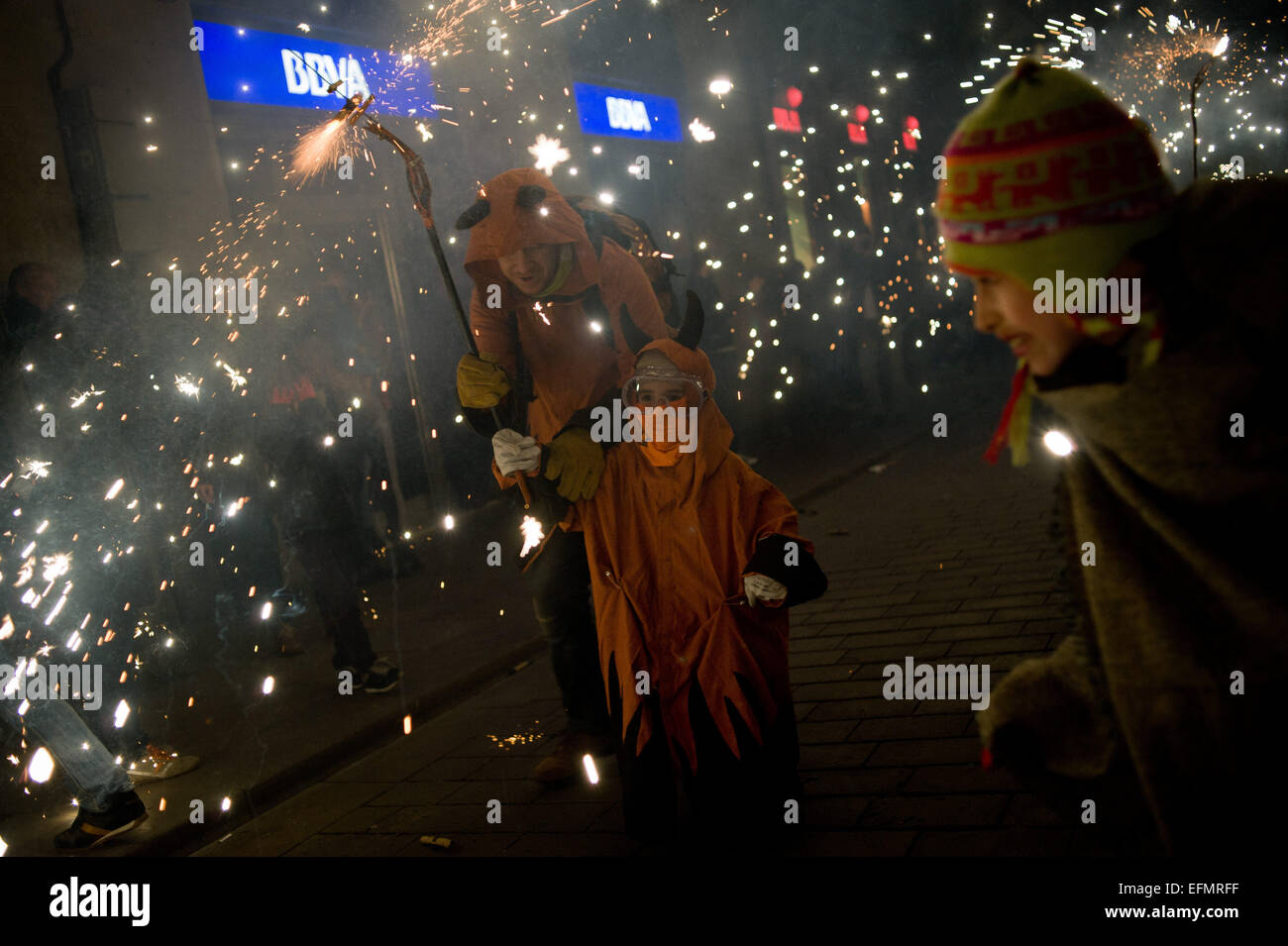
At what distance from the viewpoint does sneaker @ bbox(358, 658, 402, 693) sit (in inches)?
239

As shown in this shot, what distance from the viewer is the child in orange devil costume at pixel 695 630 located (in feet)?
11.3

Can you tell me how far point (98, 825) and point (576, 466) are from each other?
267cm

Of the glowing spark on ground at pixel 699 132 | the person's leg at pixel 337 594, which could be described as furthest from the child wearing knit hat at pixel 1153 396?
the glowing spark on ground at pixel 699 132

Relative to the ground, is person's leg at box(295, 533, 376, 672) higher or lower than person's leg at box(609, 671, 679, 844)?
higher

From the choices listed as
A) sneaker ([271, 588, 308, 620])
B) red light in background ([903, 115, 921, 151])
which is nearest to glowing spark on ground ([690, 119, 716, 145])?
red light in background ([903, 115, 921, 151])

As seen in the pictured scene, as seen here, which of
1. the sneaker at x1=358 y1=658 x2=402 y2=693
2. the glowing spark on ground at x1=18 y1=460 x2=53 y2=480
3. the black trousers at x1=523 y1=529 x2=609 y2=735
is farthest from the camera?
the sneaker at x1=358 y1=658 x2=402 y2=693

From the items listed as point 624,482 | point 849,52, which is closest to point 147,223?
point 624,482

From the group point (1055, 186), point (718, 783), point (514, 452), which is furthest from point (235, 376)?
point (1055, 186)

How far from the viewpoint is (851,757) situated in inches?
162

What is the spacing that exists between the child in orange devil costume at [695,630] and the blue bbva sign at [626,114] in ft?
29.6

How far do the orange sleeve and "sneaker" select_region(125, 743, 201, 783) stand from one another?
2726 millimetres

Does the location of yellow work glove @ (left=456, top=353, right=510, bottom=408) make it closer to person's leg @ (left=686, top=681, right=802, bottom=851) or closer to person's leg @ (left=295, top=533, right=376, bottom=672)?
person's leg @ (left=686, top=681, right=802, bottom=851)

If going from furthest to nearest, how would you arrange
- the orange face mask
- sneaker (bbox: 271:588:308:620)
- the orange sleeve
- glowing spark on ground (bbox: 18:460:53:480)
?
sneaker (bbox: 271:588:308:620) < glowing spark on ground (bbox: 18:460:53:480) < the orange sleeve < the orange face mask

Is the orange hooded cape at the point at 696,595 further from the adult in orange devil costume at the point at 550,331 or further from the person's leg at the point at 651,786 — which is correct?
the adult in orange devil costume at the point at 550,331
